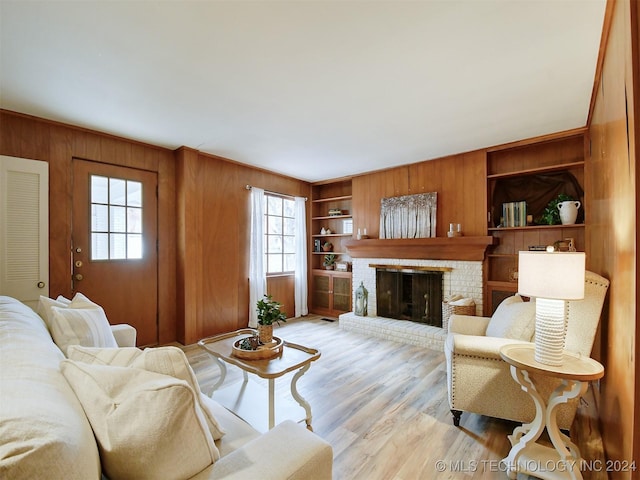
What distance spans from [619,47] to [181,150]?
3.84 meters

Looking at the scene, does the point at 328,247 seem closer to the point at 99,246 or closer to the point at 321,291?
the point at 321,291

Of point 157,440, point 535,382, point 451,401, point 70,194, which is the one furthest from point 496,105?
point 70,194

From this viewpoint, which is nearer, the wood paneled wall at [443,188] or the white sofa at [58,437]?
the white sofa at [58,437]

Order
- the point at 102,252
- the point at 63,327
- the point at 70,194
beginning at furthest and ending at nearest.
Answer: the point at 102,252
the point at 70,194
the point at 63,327

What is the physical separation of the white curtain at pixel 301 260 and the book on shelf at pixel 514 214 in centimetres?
304

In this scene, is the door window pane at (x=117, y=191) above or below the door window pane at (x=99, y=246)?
above

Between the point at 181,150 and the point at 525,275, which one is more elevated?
the point at 181,150

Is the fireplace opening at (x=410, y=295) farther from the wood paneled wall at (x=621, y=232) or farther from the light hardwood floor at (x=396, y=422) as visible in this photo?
the wood paneled wall at (x=621, y=232)

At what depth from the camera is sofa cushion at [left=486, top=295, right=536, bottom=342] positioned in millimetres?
2033

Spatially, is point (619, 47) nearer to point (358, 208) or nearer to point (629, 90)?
point (629, 90)

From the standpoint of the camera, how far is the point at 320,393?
99.2 inches

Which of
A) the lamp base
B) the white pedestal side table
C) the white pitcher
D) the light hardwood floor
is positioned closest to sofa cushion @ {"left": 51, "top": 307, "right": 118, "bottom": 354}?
the light hardwood floor

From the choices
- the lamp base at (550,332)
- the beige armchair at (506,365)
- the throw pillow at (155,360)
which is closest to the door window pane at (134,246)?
the throw pillow at (155,360)

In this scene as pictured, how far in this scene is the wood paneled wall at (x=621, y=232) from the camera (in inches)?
43.6
